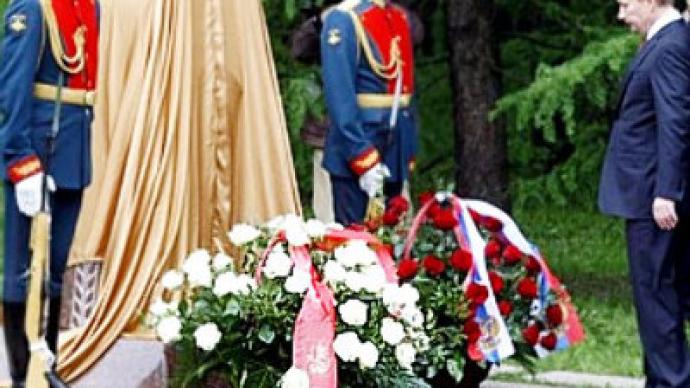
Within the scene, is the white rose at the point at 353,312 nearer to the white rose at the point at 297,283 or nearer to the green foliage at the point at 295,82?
the white rose at the point at 297,283

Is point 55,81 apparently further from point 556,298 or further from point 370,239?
point 556,298

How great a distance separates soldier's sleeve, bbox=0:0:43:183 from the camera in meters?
6.58

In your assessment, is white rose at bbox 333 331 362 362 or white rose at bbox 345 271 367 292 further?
white rose at bbox 345 271 367 292

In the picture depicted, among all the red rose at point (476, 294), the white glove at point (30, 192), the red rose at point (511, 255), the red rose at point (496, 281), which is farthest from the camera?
the red rose at point (511, 255)

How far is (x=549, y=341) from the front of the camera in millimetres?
7297

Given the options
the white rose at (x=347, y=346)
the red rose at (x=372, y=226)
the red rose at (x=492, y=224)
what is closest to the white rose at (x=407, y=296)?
the white rose at (x=347, y=346)

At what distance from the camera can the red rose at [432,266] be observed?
6.99 metres

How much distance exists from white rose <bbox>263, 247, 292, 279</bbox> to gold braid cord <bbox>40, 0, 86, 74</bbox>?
3.42 ft

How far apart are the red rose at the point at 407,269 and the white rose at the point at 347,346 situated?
2.04 ft

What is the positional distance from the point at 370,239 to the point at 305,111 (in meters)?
3.34

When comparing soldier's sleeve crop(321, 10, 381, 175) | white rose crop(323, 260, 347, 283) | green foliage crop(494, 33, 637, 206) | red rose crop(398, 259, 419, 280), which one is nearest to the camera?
white rose crop(323, 260, 347, 283)

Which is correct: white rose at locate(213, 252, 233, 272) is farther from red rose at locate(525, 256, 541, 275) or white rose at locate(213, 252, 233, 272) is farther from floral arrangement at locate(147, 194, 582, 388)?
red rose at locate(525, 256, 541, 275)

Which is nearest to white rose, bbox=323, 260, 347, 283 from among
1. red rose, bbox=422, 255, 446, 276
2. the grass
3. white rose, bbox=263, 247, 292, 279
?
white rose, bbox=263, 247, 292, 279

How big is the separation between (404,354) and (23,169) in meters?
1.40
